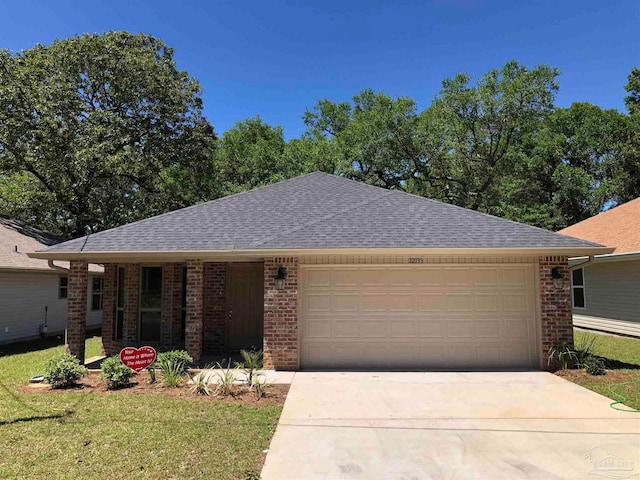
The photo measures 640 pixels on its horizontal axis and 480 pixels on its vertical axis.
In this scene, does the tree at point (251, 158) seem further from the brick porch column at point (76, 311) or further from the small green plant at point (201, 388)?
the small green plant at point (201, 388)

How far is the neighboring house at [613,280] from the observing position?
40.9ft

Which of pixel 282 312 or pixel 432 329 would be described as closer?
pixel 282 312

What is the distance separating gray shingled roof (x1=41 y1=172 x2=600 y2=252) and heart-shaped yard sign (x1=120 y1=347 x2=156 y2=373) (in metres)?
2.18

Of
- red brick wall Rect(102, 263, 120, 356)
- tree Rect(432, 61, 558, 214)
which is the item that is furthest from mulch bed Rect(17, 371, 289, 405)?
tree Rect(432, 61, 558, 214)

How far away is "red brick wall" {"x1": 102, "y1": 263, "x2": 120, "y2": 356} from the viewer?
34.2 feet

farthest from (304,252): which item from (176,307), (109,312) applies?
(109,312)

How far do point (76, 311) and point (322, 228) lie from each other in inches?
221

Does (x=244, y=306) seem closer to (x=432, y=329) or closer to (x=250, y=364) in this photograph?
(x=250, y=364)

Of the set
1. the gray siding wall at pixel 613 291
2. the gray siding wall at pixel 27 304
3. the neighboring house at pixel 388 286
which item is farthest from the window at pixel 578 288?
the gray siding wall at pixel 27 304

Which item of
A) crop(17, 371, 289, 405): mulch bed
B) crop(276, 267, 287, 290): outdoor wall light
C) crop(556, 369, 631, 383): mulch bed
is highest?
crop(276, 267, 287, 290): outdoor wall light

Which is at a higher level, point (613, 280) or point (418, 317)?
point (613, 280)

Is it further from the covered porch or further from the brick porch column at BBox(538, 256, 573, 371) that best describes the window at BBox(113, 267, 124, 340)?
the brick porch column at BBox(538, 256, 573, 371)

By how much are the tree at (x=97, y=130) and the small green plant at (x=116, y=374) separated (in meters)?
14.4

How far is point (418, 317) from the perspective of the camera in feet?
28.5
